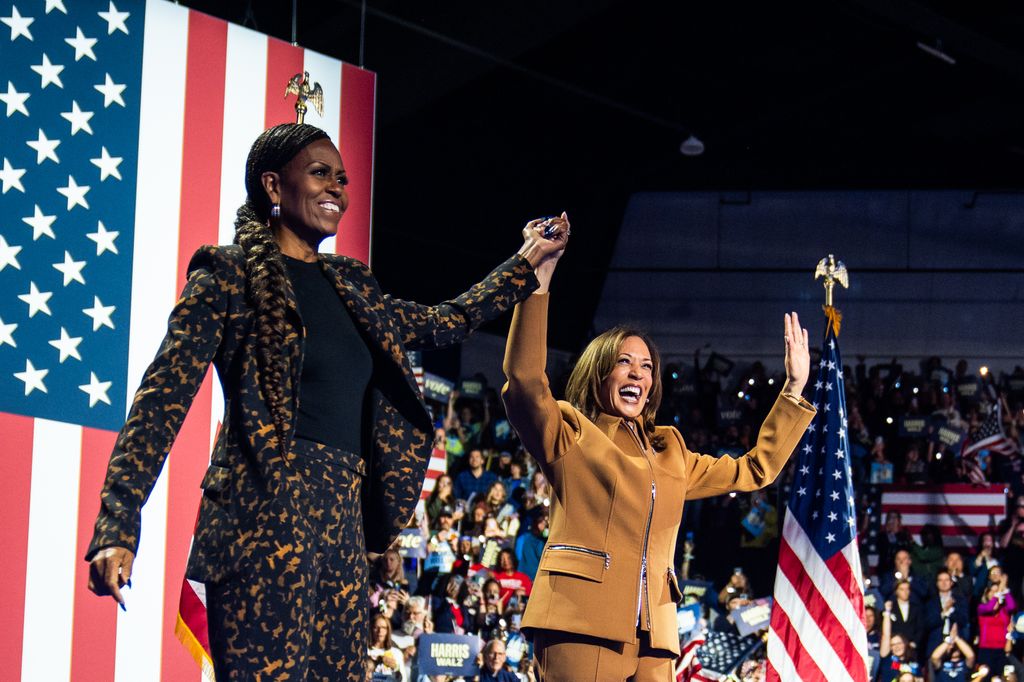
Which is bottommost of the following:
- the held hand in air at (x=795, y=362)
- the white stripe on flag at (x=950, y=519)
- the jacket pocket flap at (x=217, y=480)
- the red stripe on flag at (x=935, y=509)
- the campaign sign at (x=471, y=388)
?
the jacket pocket flap at (x=217, y=480)

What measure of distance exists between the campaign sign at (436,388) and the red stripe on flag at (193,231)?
18.6 feet

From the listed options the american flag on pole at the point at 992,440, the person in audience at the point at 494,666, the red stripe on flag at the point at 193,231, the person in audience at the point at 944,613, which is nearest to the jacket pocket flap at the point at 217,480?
the red stripe on flag at the point at 193,231

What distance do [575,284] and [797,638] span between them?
842 centimetres

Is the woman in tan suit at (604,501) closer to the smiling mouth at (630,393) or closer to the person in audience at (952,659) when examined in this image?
the smiling mouth at (630,393)

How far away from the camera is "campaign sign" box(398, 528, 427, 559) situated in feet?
26.0

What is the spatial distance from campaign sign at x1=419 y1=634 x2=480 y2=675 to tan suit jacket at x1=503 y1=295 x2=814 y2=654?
4121mm

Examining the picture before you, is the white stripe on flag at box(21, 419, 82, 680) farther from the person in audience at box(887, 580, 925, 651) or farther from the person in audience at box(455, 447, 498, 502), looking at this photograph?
the person in audience at box(887, 580, 925, 651)

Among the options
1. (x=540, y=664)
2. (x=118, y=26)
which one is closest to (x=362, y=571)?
(x=540, y=664)

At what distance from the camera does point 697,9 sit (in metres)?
9.96

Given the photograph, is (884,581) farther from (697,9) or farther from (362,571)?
(362,571)

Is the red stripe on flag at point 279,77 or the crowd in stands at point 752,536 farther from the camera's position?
the crowd in stands at point 752,536

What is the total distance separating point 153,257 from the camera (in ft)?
12.7

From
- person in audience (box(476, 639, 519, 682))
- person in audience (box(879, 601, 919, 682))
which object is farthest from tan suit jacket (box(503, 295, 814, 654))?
person in audience (box(879, 601, 919, 682))

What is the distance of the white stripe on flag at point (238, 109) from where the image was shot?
409 cm
